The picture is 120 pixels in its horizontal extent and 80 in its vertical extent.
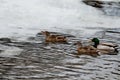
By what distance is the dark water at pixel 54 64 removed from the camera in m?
10.7

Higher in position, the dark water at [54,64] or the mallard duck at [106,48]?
the mallard duck at [106,48]

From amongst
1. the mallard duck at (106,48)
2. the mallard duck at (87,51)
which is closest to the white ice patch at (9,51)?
the mallard duck at (87,51)

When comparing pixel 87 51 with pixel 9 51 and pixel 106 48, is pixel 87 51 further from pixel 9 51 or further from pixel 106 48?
pixel 9 51

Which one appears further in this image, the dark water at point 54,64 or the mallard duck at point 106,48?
the mallard duck at point 106,48

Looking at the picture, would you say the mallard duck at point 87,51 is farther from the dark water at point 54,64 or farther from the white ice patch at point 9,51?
the white ice patch at point 9,51

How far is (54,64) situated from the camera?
469 inches

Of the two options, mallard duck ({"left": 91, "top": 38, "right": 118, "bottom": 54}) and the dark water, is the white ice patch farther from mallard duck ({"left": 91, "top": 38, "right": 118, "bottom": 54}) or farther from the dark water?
mallard duck ({"left": 91, "top": 38, "right": 118, "bottom": 54})

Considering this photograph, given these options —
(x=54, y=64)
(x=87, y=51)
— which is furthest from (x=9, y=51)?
(x=87, y=51)

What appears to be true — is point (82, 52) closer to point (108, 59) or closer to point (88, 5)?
point (108, 59)

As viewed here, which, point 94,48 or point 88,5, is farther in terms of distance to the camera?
point 88,5

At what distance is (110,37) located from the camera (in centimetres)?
1688

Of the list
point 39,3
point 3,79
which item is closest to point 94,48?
point 3,79

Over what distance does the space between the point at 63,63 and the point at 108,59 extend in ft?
5.46

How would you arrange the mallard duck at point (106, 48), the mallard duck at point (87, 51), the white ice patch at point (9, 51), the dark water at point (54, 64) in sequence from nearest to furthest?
the dark water at point (54, 64), the white ice patch at point (9, 51), the mallard duck at point (87, 51), the mallard duck at point (106, 48)
